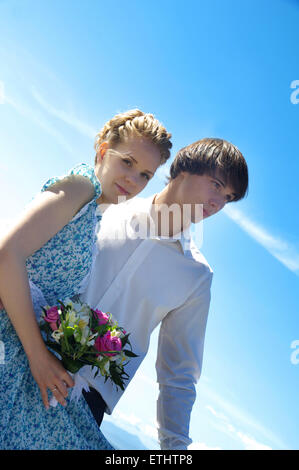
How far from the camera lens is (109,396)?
3514 millimetres

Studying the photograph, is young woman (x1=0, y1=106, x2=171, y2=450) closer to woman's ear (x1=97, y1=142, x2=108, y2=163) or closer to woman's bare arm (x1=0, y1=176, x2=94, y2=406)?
woman's bare arm (x1=0, y1=176, x2=94, y2=406)

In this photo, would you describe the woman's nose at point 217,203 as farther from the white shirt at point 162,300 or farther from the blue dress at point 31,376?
the blue dress at point 31,376

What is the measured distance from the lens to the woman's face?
2.98 m

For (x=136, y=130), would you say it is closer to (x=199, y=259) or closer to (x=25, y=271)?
(x=25, y=271)

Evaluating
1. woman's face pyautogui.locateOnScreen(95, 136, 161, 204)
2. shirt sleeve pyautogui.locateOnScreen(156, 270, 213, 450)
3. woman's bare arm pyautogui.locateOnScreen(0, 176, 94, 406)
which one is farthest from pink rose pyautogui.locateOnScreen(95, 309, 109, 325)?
shirt sleeve pyautogui.locateOnScreen(156, 270, 213, 450)

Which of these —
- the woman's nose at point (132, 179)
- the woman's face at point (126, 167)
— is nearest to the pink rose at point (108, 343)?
the woman's face at point (126, 167)

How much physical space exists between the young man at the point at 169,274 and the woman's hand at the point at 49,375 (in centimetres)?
121

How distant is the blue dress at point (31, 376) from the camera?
7.49ft

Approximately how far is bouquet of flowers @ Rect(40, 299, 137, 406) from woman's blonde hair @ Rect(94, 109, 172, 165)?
1.32 meters

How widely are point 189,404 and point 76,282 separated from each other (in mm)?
1785
